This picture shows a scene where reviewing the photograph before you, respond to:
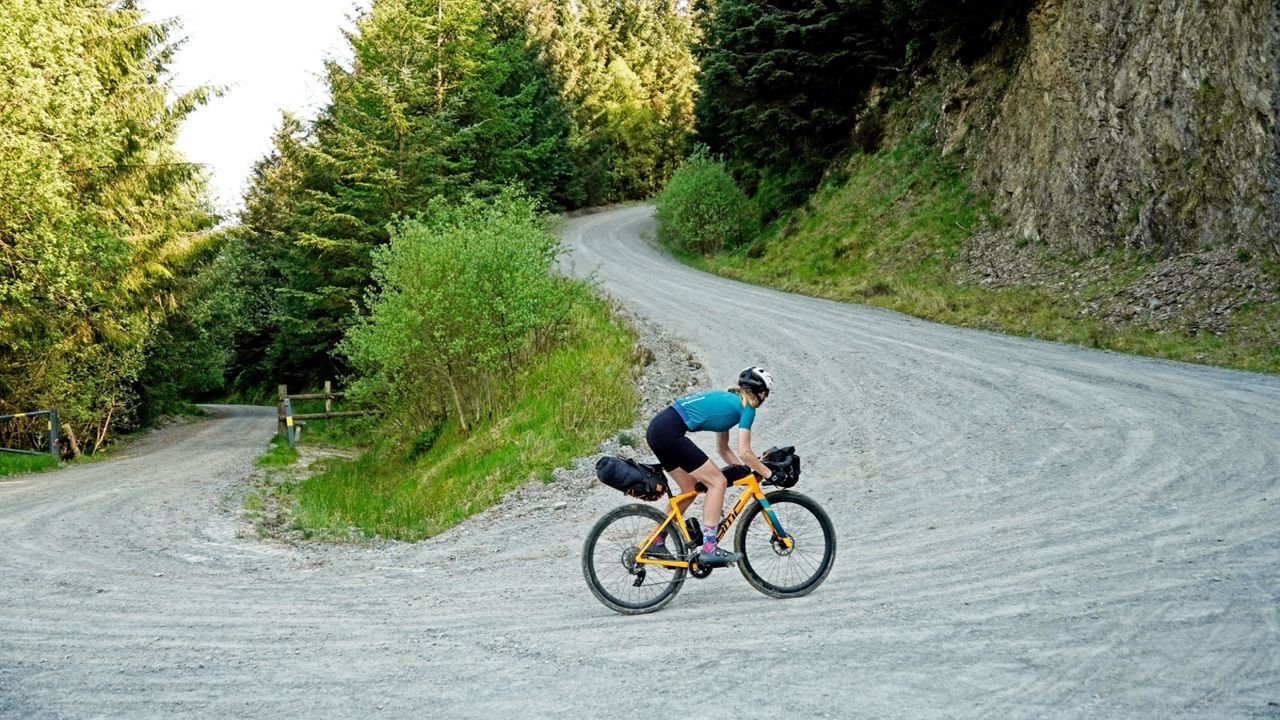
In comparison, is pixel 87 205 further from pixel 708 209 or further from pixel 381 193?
pixel 708 209

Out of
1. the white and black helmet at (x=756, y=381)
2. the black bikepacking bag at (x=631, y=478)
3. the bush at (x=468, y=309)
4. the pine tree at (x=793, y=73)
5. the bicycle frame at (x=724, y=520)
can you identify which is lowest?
the bicycle frame at (x=724, y=520)

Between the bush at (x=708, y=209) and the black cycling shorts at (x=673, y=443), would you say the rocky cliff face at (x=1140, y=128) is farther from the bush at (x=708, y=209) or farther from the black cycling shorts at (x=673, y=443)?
the black cycling shorts at (x=673, y=443)

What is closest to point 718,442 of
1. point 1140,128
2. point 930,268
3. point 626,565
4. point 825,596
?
point 626,565

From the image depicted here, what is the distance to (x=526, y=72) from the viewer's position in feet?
162

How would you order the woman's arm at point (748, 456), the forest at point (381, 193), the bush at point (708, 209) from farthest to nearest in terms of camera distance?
the bush at point (708, 209) < the forest at point (381, 193) < the woman's arm at point (748, 456)

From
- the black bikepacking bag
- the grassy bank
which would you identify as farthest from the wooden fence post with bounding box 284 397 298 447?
the black bikepacking bag

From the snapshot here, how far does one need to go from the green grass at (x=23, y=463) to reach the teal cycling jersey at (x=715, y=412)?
1744 centimetres

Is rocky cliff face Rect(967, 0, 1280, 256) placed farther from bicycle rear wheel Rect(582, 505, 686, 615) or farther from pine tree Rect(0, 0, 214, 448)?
pine tree Rect(0, 0, 214, 448)

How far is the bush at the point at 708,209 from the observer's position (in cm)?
4028

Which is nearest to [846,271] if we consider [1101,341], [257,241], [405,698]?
[1101,341]

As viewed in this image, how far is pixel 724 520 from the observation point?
6.93 m

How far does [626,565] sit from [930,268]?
69.2 feet

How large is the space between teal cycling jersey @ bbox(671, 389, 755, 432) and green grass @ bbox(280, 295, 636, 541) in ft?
19.0

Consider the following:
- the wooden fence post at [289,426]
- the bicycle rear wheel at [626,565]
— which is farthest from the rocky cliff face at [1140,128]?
the wooden fence post at [289,426]
